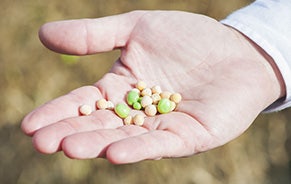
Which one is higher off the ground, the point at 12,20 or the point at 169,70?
the point at 169,70

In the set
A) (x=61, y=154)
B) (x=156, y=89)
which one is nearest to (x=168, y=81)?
(x=156, y=89)

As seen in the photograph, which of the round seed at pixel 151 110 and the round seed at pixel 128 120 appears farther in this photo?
the round seed at pixel 151 110

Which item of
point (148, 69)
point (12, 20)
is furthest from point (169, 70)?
point (12, 20)

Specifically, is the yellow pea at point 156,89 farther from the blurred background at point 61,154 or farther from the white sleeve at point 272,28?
the blurred background at point 61,154

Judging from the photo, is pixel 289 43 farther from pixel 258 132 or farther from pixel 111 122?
pixel 258 132

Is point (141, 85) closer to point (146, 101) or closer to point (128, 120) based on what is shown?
point (146, 101)

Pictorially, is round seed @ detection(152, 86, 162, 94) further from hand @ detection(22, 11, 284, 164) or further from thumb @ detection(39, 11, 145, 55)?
thumb @ detection(39, 11, 145, 55)

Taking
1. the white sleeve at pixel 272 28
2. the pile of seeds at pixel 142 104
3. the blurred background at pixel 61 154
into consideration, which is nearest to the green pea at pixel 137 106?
the pile of seeds at pixel 142 104
